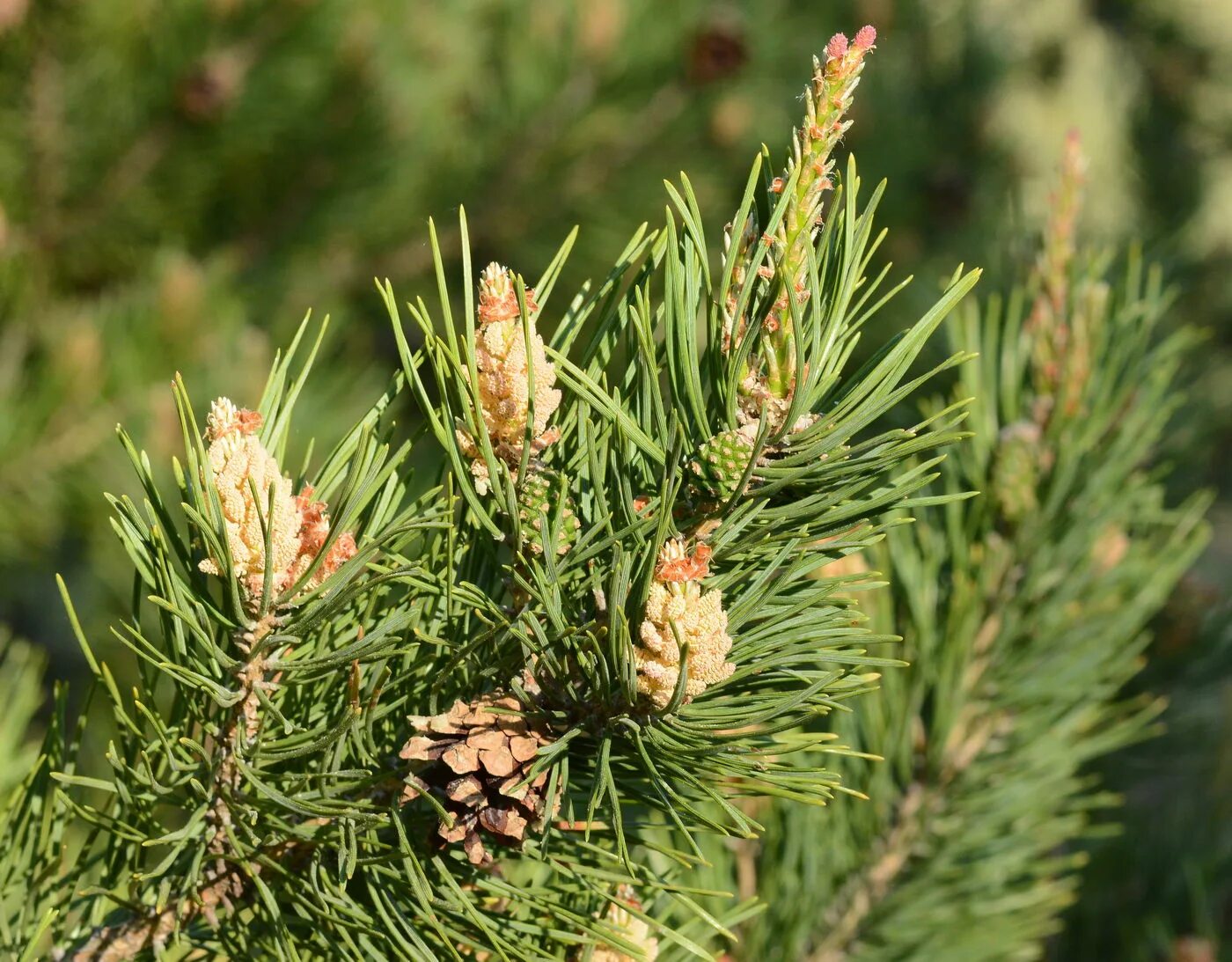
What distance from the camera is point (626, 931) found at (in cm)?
39

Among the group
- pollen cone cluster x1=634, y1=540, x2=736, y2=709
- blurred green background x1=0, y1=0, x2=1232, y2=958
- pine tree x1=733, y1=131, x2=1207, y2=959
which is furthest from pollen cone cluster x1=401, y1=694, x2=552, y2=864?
blurred green background x1=0, y1=0, x2=1232, y2=958

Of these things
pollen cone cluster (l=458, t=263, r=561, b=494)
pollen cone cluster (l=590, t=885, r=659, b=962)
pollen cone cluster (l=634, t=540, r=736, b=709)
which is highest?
pollen cone cluster (l=458, t=263, r=561, b=494)

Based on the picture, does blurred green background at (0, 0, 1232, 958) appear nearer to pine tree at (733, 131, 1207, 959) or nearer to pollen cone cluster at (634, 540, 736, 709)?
pine tree at (733, 131, 1207, 959)

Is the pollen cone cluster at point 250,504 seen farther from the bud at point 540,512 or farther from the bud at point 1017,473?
the bud at point 1017,473

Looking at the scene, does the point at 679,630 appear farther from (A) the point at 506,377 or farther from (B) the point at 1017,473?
(B) the point at 1017,473

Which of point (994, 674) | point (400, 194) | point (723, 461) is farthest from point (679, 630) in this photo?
point (400, 194)

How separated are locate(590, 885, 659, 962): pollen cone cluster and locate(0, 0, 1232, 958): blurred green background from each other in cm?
43

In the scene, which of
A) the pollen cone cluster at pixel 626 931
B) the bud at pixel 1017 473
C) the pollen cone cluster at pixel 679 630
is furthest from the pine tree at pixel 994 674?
the pollen cone cluster at pixel 679 630

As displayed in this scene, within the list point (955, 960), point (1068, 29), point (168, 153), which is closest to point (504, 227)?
point (168, 153)

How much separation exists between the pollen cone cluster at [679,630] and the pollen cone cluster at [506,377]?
57 millimetres

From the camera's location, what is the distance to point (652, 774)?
0.32m

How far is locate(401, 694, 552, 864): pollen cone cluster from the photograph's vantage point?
314 mm

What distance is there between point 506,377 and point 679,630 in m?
0.09

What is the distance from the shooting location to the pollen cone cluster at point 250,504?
1.05ft
